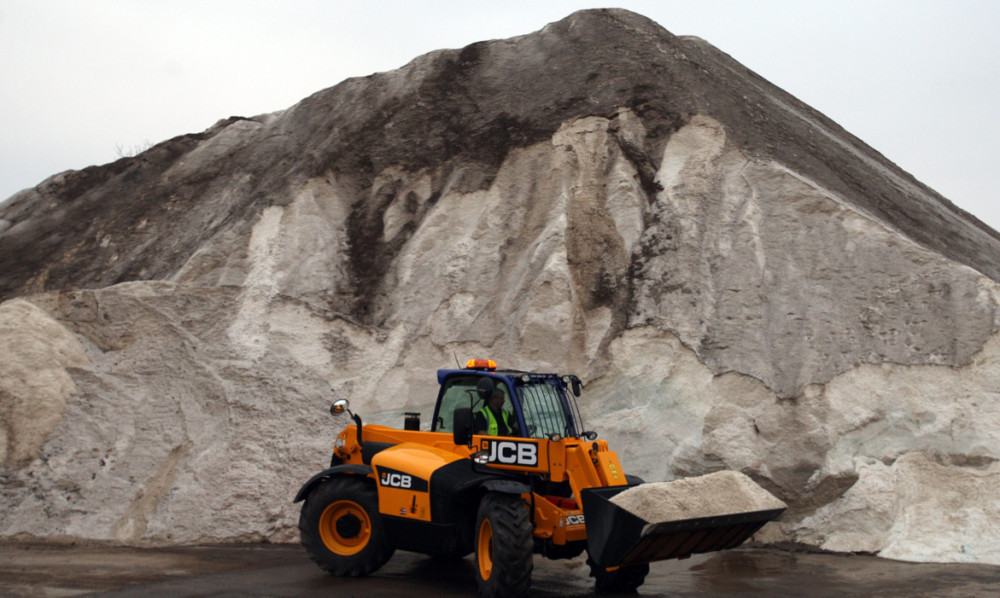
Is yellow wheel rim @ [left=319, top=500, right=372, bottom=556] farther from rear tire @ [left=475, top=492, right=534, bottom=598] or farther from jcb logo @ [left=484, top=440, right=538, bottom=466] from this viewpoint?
rear tire @ [left=475, top=492, right=534, bottom=598]

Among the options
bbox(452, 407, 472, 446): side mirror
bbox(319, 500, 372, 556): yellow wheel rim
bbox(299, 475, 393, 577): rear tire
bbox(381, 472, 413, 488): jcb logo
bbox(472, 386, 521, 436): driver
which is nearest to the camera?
bbox(452, 407, 472, 446): side mirror

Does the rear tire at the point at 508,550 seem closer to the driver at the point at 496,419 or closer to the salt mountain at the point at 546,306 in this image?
the driver at the point at 496,419

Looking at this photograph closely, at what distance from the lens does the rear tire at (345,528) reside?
320 inches

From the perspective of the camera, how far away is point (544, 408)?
25.7 feet

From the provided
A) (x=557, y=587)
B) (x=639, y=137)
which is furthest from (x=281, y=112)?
(x=557, y=587)

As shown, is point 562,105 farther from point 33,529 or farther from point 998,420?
point 33,529

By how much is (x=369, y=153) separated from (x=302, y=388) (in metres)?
6.79

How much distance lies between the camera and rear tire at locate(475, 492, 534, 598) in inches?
260

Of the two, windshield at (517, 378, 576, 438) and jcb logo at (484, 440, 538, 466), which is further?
windshield at (517, 378, 576, 438)

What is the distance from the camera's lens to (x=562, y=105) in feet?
56.2

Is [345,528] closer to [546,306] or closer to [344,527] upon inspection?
[344,527]

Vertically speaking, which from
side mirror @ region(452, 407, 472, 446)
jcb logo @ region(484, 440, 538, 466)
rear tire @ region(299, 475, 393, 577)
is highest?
side mirror @ region(452, 407, 472, 446)

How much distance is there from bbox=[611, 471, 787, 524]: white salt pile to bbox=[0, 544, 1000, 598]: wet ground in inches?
32.6

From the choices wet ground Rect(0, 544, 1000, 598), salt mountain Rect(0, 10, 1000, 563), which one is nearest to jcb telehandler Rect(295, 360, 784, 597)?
wet ground Rect(0, 544, 1000, 598)
